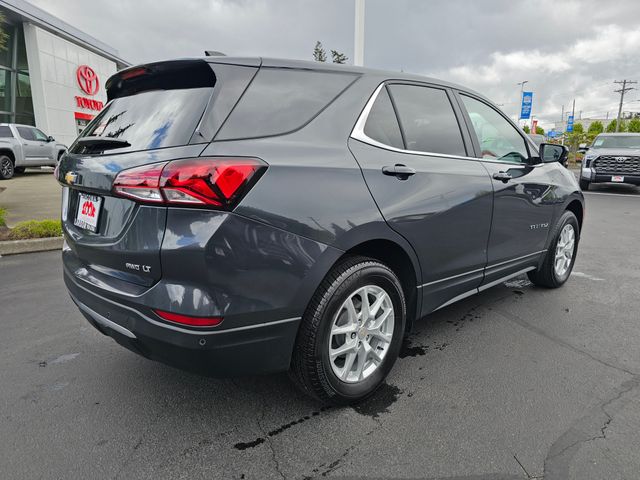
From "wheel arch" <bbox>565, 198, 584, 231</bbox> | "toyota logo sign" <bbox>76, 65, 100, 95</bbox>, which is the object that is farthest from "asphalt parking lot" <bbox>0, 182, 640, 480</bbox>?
"toyota logo sign" <bbox>76, 65, 100, 95</bbox>

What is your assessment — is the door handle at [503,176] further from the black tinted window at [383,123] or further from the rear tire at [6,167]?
the rear tire at [6,167]

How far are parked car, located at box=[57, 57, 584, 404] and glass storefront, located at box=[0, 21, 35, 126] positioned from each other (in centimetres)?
2438

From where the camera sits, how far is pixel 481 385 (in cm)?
255

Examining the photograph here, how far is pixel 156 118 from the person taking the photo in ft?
6.79

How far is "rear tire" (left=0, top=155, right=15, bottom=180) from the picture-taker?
13.4 m

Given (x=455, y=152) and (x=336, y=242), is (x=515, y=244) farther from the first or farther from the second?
(x=336, y=242)

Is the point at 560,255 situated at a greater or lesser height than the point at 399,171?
lesser

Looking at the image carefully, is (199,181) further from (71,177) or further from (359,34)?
(359,34)

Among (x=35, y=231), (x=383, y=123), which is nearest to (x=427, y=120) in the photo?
(x=383, y=123)

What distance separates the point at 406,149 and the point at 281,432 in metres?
1.64

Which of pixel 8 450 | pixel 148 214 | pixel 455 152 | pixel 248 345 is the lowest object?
pixel 8 450

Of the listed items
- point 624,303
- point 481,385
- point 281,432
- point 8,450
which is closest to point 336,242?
point 281,432

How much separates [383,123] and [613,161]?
13827mm

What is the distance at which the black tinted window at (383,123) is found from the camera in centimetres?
237
